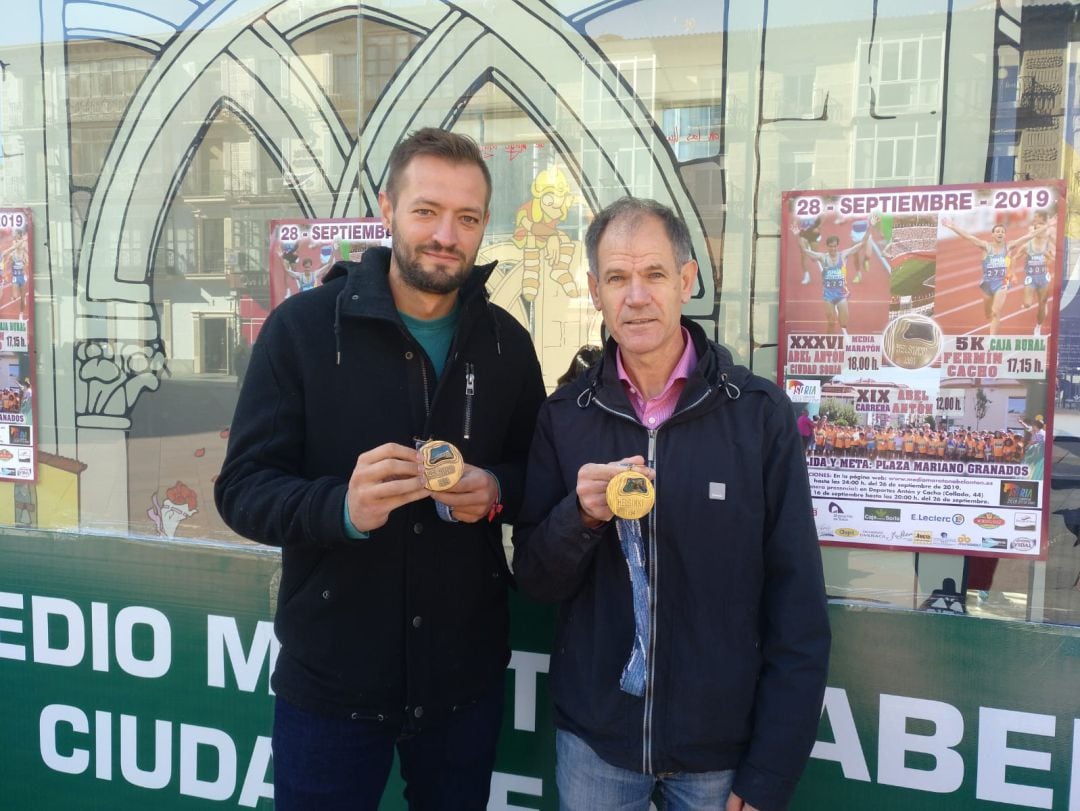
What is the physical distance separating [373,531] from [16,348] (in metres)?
2.29

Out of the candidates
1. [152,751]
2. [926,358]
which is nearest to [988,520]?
[926,358]

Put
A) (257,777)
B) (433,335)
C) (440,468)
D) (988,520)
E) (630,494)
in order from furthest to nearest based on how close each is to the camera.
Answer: (257,777)
(988,520)
(433,335)
(440,468)
(630,494)

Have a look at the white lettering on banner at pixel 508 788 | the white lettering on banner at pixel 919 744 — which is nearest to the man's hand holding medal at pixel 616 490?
the white lettering on banner at pixel 919 744

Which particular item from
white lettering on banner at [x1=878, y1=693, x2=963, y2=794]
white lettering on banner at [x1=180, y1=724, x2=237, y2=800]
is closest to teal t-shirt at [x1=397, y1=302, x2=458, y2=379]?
white lettering on banner at [x1=878, y1=693, x2=963, y2=794]

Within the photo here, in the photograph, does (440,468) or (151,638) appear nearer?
(440,468)

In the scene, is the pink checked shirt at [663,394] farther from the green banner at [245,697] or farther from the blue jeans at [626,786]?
the green banner at [245,697]

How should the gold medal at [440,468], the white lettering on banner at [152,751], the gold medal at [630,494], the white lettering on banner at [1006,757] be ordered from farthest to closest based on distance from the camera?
1. the white lettering on banner at [152,751]
2. the white lettering on banner at [1006,757]
3. the gold medal at [440,468]
4. the gold medal at [630,494]

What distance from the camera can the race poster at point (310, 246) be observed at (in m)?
2.97

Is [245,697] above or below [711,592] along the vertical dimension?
below

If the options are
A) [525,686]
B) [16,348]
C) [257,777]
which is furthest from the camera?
[16,348]

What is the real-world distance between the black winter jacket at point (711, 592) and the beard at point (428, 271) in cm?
51

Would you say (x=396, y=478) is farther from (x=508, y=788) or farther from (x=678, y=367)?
(x=508, y=788)

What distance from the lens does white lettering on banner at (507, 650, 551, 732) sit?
8.59ft

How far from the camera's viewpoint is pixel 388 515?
1.93 m
